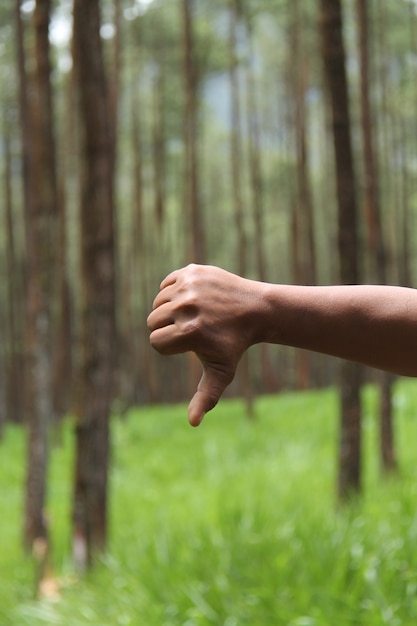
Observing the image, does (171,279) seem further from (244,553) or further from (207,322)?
(244,553)

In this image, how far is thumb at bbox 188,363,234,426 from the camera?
1623 millimetres

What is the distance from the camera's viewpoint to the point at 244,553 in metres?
4.77

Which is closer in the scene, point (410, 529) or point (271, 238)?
point (410, 529)

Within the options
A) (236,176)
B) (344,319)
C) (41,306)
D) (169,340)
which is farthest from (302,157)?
(169,340)

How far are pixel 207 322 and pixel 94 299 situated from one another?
4275 mm

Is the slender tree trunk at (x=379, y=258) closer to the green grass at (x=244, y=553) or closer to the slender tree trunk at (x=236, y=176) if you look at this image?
the green grass at (x=244, y=553)

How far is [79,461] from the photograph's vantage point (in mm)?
5930

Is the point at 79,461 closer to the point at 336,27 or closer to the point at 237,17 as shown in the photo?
the point at 336,27

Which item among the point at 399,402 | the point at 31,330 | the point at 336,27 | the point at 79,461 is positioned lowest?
the point at 399,402

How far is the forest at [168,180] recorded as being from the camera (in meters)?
5.91

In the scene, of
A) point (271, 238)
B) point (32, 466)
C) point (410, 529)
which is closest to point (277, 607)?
point (410, 529)

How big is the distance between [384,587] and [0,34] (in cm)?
1238

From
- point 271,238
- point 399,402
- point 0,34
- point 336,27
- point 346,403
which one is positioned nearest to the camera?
point 336,27

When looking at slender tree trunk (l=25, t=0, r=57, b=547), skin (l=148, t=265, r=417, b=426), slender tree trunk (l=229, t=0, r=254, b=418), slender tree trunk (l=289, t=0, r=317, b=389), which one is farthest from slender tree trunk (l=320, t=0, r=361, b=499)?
slender tree trunk (l=289, t=0, r=317, b=389)
